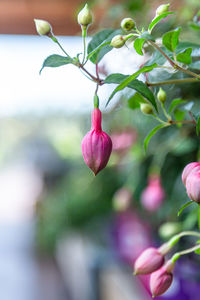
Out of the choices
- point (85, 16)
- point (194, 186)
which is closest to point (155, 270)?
point (194, 186)

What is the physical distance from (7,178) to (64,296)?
2.02 meters

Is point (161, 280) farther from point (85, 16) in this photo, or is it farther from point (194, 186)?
point (85, 16)

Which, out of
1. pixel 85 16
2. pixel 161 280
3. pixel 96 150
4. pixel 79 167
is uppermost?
pixel 79 167

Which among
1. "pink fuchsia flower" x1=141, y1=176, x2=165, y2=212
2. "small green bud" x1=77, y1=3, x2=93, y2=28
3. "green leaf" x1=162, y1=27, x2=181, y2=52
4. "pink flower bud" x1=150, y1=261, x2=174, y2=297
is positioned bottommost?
"pink flower bud" x1=150, y1=261, x2=174, y2=297

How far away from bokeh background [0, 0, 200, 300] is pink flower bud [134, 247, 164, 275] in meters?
0.16

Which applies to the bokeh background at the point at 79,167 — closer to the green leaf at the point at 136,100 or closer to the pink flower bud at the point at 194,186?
the green leaf at the point at 136,100

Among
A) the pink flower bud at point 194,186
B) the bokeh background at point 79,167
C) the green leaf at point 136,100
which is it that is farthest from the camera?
the bokeh background at point 79,167

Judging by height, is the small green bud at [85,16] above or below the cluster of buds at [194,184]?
above

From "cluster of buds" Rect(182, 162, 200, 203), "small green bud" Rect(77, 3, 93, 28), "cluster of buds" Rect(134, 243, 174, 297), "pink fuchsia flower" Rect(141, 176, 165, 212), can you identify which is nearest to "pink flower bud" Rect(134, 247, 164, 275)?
"cluster of buds" Rect(134, 243, 174, 297)

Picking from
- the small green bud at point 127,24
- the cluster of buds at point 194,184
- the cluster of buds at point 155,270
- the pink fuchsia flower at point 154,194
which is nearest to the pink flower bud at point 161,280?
the cluster of buds at point 155,270

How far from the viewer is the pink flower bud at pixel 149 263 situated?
360 mm

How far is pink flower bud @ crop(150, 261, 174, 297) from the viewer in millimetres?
356

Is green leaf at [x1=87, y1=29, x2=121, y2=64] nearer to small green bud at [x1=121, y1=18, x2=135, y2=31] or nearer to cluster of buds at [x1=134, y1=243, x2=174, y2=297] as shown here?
small green bud at [x1=121, y1=18, x2=135, y2=31]

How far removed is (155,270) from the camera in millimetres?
366
